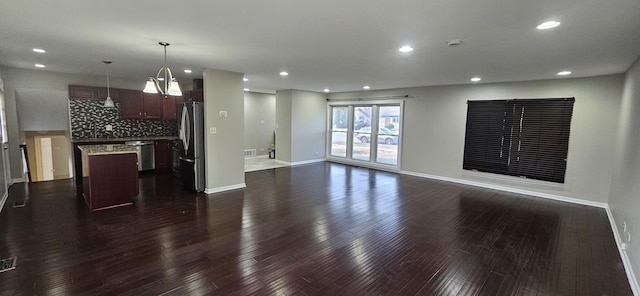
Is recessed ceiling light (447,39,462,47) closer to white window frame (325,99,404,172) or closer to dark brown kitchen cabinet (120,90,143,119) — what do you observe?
white window frame (325,99,404,172)

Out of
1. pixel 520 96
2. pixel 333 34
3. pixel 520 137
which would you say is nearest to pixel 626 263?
pixel 520 137

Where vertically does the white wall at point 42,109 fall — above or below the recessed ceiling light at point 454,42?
below

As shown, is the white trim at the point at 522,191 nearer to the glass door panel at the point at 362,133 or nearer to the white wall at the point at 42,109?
the glass door panel at the point at 362,133

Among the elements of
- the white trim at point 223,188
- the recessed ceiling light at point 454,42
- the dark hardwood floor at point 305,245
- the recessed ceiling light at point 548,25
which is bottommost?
the dark hardwood floor at point 305,245

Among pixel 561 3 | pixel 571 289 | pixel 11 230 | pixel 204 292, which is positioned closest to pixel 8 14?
pixel 11 230

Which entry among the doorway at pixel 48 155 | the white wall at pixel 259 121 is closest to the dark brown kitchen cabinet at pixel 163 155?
the doorway at pixel 48 155

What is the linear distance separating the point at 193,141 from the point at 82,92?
10.5 feet

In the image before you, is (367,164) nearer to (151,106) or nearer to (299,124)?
(299,124)

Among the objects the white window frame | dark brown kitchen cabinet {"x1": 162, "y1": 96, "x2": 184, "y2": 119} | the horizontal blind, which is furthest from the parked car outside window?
dark brown kitchen cabinet {"x1": 162, "y1": 96, "x2": 184, "y2": 119}

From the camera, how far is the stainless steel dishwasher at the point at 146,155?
6602 mm

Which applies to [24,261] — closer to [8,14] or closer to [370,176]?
[8,14]

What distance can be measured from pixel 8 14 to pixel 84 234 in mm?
2335

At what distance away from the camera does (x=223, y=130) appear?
529cm

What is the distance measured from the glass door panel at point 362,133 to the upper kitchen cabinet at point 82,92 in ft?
21.5
